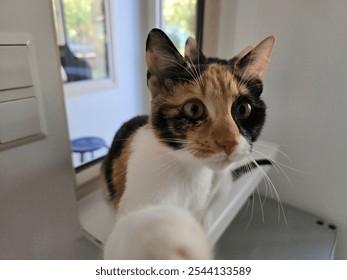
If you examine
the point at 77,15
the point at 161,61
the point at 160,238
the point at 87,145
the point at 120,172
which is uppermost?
the point at 77,15

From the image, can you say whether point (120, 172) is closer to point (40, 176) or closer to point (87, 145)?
point (40, 176)

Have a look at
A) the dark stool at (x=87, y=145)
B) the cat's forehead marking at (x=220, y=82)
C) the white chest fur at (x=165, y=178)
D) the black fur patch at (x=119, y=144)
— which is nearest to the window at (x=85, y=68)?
the dark stool at (x=87, y=145)

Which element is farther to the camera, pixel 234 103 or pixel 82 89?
pixel 82 89

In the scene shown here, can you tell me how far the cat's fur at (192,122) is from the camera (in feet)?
1.11

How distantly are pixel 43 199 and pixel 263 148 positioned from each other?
1.21 feet

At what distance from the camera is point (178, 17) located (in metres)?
0.38

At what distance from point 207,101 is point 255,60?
0.30 feet

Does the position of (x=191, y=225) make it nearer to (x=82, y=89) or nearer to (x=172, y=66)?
(x=172, y=66)

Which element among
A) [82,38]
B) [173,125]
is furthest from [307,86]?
[82,38]

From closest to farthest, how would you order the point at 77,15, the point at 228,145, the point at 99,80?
the point at 228,145 → the point at 77,15 → the point at 99,80

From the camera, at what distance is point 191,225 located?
193mm

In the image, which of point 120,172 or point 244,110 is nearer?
point 244,110

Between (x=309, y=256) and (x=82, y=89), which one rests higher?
(x=82, y=89)
